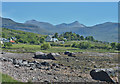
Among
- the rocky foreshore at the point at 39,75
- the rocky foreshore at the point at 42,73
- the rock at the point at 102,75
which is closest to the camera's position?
the rocky foreshore at the point at 39,75

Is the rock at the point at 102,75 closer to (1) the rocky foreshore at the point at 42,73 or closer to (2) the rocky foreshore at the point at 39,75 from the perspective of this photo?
(1) the rocky foreshore at the point at 42,73

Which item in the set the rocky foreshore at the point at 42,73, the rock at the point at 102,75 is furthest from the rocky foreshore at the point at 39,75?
the rock at the point at 102,75

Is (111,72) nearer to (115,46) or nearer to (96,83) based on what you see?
(96,83)

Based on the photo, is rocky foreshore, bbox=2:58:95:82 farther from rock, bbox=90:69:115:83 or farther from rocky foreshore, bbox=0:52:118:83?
rock, bbox=90:69:115:83

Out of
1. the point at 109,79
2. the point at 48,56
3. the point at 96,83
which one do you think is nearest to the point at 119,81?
the point at 109,79

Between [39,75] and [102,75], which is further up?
[102,75]

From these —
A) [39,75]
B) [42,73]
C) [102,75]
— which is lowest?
[42,73]

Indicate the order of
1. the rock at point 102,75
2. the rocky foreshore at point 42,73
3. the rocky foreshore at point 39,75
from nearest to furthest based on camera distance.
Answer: the rocky foreshore at point 39,75
the rocky foreshore at point 42,73
the rock at point 102,75

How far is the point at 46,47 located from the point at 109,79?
72.6m

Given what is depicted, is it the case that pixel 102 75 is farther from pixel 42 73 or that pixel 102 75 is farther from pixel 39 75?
pixel 42 73

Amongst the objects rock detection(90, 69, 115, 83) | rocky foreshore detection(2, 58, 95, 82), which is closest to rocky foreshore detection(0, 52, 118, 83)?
rocky foreshore detection(2, 58, 95, 82)

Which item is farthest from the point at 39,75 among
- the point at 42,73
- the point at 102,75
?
the point at 102,75

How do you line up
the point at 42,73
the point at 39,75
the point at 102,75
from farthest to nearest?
the point at 42,73
the point at 39,75
the point at 102,75

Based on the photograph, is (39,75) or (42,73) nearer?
(39,75)
